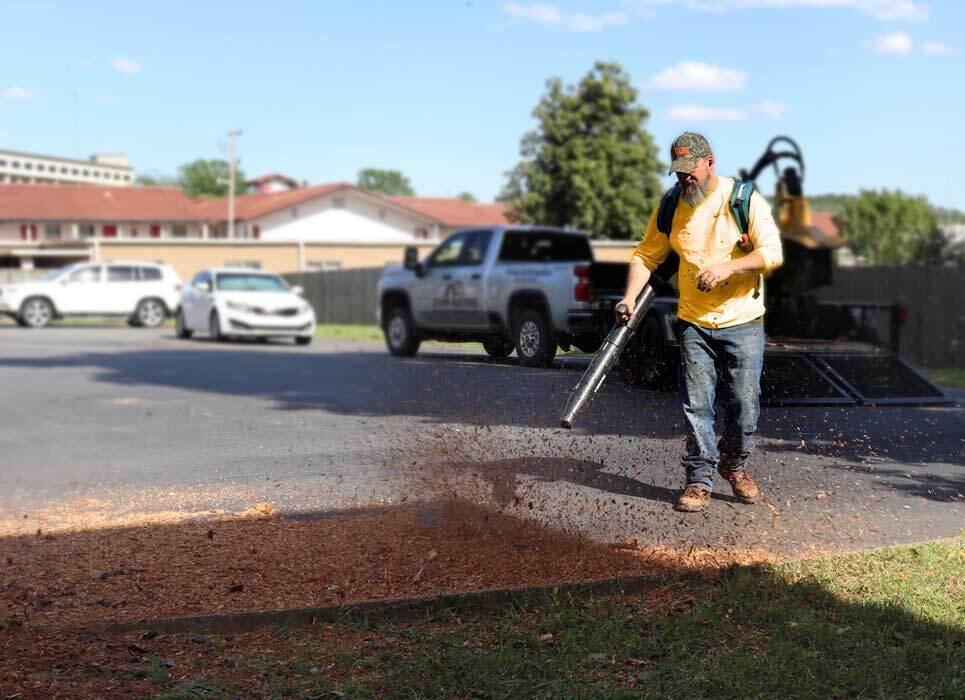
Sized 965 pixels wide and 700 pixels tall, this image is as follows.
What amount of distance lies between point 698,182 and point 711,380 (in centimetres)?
111

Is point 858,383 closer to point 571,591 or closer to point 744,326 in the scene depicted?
point 744,326

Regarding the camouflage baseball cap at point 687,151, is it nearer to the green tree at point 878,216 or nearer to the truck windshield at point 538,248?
the truck windshield at point 538,248

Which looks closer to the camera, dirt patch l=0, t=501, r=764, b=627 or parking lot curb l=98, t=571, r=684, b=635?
parking lot curb l=98, t=571, r=684, b=635

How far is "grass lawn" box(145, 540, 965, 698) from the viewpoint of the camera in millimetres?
3719

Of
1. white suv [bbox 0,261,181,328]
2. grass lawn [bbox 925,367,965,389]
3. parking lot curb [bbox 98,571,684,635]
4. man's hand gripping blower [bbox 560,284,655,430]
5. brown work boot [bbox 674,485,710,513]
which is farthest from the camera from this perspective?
white suv [bbox 0,261,181,328]

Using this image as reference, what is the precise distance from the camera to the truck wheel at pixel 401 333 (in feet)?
34.9

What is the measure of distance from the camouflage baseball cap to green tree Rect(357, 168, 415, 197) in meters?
145

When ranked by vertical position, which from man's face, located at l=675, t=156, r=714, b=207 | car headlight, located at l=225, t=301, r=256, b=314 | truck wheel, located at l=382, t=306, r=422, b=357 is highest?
man's face, located at l=675, t=156, r=714, b=207

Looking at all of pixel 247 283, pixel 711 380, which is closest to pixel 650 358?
pixel 711 380

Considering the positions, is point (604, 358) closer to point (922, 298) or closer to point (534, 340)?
point (534, 340)

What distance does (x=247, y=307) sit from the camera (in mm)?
23828

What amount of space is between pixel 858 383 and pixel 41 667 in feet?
23.4

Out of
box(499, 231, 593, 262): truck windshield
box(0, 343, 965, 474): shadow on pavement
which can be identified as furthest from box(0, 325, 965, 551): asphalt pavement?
box(499, 231, 593, 262): truck windshield

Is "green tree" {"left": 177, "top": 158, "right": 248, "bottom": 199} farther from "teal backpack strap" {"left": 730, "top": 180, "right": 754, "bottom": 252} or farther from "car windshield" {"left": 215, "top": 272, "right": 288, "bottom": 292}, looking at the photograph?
"teal backpack strap" {"left": 730, "top": 180, "right": 754, "bottom": 252}
